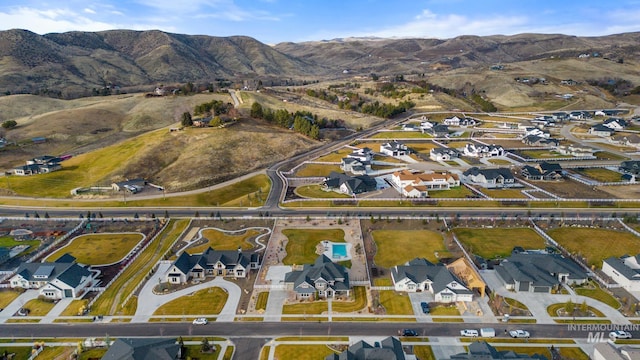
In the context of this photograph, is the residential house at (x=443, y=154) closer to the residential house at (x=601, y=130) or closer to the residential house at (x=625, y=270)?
the residential house at (x=625, y=270)

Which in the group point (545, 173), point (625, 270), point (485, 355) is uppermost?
point (545, 173)

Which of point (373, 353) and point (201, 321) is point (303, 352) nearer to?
point (373, 353)

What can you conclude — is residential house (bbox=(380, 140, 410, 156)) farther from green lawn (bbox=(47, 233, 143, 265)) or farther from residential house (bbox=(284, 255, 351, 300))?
green lawn (bbox=(47, 233, 143, 265))

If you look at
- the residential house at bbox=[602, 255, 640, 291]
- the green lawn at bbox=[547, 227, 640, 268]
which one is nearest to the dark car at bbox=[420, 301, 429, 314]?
the residential house at bbox=[602, 255, 640, 291]

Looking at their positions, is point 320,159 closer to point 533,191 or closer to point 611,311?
Result: point 533,191

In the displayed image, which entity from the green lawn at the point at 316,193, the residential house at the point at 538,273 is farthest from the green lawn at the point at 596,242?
the green lawn at the point at 316,193

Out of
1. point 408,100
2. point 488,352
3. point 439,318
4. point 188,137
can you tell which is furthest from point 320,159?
point 408,100

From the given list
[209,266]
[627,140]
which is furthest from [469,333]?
[627,140]
